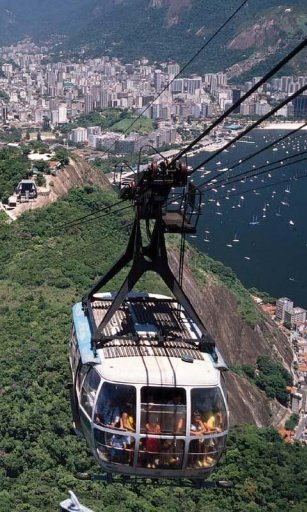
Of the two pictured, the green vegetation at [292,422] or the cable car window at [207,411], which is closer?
the cable car window at [207,411]

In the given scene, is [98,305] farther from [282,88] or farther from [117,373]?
[282,88]

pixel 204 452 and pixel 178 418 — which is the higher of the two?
pixel 178 418

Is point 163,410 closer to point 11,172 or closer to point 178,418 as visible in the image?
point 178,418

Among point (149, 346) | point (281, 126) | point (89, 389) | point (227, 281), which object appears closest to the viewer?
point (89, 389)

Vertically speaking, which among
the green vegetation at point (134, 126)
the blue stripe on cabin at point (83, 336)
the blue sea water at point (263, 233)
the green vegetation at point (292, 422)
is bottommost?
the green vegetation at point (292, 422)

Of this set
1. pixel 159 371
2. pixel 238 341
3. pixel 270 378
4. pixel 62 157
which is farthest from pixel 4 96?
pixel 159 371

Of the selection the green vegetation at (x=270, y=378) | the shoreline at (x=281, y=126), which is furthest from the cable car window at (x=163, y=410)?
the shoreline at (x=281, y=126)

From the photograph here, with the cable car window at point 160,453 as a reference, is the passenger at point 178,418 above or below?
above

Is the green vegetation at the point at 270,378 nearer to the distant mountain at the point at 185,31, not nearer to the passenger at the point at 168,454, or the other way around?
the passenger at the point at 168,454

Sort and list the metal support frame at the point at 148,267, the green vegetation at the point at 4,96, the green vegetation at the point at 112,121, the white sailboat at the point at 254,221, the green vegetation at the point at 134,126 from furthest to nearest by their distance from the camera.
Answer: the green vegetation at the point at 4,96 → the green vegetation at the point at 112,121 → the green vegetation at the point at 134,126 → the white sailboat at the point at 254,221 → the metal support frame at the point at 148,267
